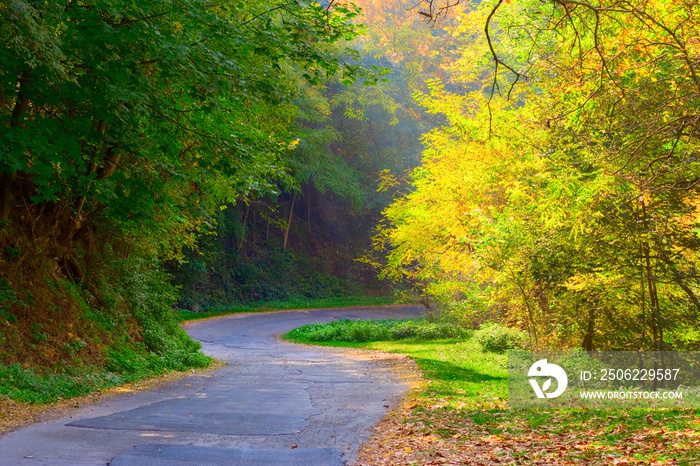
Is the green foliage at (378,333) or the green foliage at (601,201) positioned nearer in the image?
the green foliage at (601,201)

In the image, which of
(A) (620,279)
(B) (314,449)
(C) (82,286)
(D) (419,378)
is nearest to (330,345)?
(D) (419,378)

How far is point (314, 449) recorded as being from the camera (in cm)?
A: 653

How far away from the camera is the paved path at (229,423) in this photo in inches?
238

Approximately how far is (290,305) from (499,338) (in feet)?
72.9

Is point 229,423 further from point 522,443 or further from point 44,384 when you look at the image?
point 522,443

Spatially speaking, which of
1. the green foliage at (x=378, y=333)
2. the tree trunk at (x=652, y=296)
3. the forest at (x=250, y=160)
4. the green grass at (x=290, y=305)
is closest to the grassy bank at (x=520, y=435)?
the forest at (x=250, y=160)

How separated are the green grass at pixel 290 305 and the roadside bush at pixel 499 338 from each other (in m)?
15.0

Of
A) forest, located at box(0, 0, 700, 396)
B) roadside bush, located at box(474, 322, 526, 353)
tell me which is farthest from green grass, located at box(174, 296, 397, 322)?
forest, located at box(0, 0, 700, 396)

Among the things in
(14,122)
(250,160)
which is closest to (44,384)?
(14,122)

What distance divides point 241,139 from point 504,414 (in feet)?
21.3

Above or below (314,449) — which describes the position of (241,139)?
above

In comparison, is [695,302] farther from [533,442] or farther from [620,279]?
[533,442]

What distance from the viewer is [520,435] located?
23.4 ft

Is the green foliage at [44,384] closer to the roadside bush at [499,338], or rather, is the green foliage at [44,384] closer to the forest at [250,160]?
the forest at [250,160]
